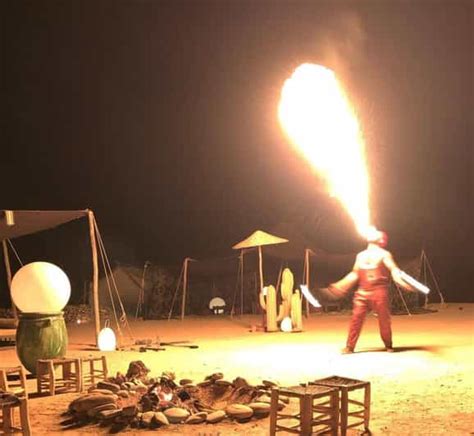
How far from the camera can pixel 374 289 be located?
11008 mm

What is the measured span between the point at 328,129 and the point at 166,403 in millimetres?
6192

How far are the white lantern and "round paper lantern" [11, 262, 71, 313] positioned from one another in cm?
290

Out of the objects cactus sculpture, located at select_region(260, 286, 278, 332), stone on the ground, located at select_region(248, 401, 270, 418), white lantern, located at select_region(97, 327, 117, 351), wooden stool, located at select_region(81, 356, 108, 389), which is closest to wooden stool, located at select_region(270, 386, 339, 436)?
stone on the ground, located at select_region(248, 401, 270, 418)

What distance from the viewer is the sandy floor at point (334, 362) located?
6.40 meters

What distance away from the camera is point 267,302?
15.2 m

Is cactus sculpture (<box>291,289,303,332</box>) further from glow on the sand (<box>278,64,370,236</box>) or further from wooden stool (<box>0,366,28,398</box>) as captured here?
wooden stool (<box>0,366,28,398</box>)

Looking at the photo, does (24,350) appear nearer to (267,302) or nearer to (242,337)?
(242,337)

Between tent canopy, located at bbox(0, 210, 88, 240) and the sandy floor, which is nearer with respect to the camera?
the sandy floor

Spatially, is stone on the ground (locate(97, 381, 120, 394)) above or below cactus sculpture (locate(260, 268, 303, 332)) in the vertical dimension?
below

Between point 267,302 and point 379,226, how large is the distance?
13348 mm

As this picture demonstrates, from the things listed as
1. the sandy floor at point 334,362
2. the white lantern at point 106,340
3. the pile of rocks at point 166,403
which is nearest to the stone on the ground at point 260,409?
the pile of rocks at point 166,403

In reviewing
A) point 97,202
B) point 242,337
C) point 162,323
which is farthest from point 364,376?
point 97,202

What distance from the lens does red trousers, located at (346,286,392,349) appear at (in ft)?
35.8

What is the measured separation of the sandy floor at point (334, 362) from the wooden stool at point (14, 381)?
0.21 m
